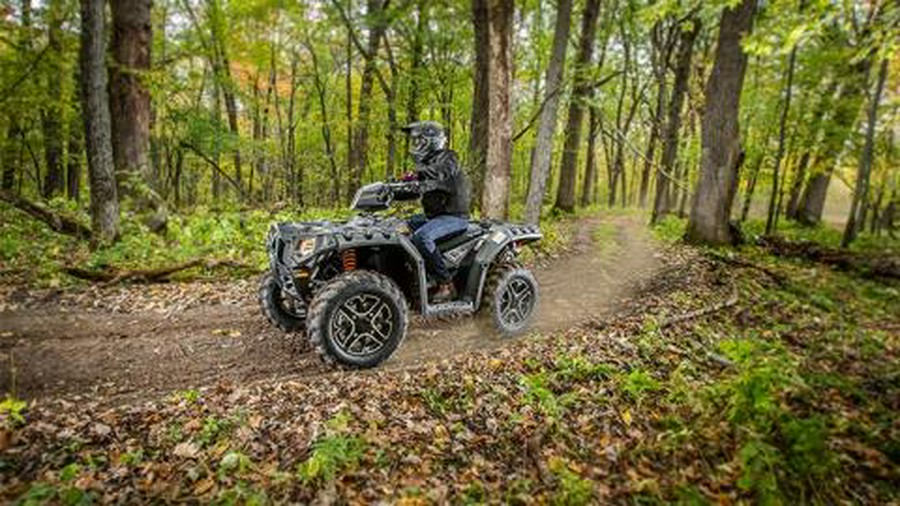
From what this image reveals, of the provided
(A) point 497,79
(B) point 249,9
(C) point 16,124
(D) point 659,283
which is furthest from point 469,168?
(C) point 16,124

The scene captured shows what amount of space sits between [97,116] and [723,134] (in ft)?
43.9

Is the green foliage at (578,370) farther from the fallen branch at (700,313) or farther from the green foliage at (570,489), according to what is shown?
the fallen branch at (700,313)

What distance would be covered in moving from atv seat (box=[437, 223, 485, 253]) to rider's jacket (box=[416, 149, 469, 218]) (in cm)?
20

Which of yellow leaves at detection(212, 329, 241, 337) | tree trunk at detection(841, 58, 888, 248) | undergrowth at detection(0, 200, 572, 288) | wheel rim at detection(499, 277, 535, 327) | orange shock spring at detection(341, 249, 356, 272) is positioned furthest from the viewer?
tree trunk at detection(841, 58, 888, 248)

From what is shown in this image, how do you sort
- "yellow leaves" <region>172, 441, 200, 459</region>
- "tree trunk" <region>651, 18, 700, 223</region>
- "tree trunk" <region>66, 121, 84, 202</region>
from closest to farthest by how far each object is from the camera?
"yellow leaves" <region>172, 441, 200, 459</region>, "tree trunk" <region>651, 18, 700, 223</region>, "tree trunk" <region>66, 121, 84, 202</region>

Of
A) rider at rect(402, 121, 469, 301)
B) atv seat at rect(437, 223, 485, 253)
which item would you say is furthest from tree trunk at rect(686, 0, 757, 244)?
rider at rect(402, 121, 469, 301)

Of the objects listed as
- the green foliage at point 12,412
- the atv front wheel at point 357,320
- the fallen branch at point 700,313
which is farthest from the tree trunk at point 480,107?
the green foliage at point 12,412

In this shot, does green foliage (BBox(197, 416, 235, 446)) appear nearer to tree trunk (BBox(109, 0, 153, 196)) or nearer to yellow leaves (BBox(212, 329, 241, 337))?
yellow leaves (BBox(212, 329, 241, 337))

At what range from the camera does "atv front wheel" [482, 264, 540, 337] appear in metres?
6.16

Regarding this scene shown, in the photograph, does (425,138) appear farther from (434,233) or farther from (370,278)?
(370,278)

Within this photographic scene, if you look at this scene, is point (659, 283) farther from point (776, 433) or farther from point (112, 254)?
point (112, 254)

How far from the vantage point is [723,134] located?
40.8 ft

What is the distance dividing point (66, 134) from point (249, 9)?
8.38m

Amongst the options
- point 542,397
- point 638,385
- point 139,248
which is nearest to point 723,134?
point 638,385
